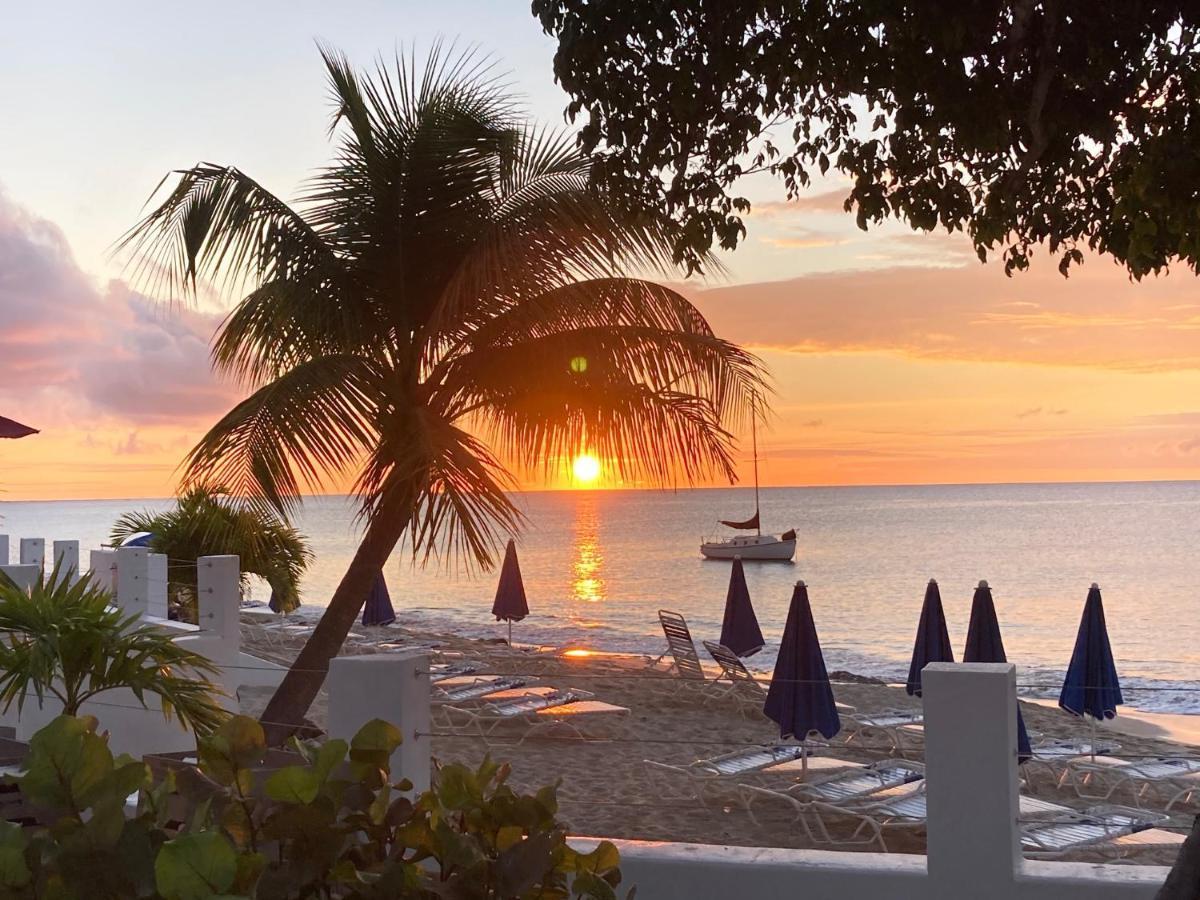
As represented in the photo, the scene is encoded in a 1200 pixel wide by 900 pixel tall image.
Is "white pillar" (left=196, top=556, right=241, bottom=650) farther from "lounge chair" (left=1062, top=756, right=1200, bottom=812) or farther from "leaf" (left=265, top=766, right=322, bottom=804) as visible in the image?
"leaf" (left=265, top=766, right=322, bottom=804)

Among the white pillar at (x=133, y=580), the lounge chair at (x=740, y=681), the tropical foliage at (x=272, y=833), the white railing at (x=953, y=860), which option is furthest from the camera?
the lounge chair at (x=740, y=681)

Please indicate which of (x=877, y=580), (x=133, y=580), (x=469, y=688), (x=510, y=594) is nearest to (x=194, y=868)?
(x=133, y=580)

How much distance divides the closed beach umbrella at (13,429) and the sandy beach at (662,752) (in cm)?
360

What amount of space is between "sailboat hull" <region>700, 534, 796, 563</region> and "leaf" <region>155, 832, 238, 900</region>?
211 feet

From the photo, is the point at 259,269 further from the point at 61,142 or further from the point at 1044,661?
the point at 1044,661

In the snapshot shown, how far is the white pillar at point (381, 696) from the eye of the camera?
3.65 meters

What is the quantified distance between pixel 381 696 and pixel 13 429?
5604 millimetres

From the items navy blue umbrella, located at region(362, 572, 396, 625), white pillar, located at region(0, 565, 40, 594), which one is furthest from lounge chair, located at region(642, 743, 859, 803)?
navy blue umbrella, located at region(362, 572, 396, 625)

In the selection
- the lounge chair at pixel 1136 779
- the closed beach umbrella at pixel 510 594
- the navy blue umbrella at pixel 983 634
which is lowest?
the lounge chair at pixel 1136 779

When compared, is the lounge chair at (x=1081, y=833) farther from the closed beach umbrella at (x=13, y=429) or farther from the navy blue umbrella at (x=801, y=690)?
the closed beach umbrella at (x=13, y=429)

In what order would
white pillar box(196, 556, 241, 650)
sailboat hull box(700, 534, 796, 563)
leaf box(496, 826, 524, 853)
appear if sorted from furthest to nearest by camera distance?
1. sailboat hull box(700, 534, 796, 563)
2. white pillar box(196, 556, 241, 650)
3. leaf box(496, 826, 524, 853)

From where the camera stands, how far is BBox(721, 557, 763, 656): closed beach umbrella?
13961 millimetres

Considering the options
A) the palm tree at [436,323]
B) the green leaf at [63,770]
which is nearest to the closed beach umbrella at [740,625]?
the palm tree at [436,323]

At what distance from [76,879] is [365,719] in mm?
→ 2244
